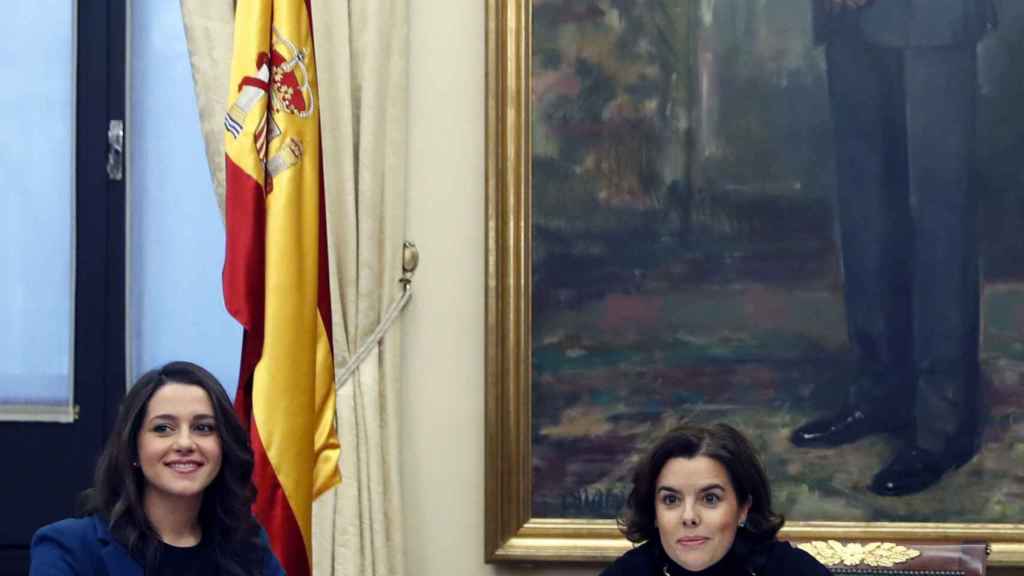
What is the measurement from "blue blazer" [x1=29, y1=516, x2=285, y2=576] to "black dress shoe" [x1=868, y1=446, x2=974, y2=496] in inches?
93.5

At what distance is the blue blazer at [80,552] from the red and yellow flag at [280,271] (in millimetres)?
1178

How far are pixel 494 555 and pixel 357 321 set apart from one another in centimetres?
83

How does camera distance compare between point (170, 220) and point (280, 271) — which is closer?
point (280, 271)

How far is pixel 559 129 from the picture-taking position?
4570 millimetres

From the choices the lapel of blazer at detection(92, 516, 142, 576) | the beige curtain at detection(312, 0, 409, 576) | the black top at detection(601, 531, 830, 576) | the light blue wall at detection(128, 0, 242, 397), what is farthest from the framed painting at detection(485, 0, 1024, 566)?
the lapel of blazer at detection(92, 516, 142, 576)

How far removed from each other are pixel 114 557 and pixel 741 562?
52.0 inches

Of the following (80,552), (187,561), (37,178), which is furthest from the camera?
(37,178)

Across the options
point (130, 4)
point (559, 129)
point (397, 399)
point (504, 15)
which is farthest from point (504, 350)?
point (130, 4)

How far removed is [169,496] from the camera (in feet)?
10.4

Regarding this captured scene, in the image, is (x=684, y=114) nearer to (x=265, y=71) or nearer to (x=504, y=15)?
(x=504, y=15)

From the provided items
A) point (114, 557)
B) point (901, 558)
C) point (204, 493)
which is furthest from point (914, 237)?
point (114, 557)

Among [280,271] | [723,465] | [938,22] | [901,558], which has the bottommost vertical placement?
[901,558]

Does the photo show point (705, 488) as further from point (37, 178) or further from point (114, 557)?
point (37, 178)

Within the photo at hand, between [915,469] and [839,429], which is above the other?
[839,429]
